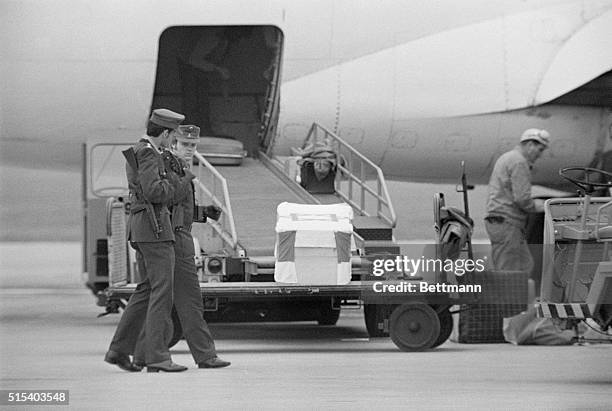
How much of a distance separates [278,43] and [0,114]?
2.20 meters

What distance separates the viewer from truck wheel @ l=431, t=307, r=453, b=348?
769 centimetres

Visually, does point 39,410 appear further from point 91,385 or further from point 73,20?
point 73,20

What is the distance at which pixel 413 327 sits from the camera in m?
7.61

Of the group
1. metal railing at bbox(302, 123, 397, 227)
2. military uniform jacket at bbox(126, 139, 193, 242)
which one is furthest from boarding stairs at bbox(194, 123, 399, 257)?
military uniform jacket at bbox(126, 139, 193, 242)

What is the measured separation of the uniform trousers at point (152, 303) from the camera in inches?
252

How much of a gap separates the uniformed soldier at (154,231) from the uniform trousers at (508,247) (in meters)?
2.21

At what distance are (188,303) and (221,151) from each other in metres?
3.18

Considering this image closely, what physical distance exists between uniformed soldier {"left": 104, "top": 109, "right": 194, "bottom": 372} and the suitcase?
294cm

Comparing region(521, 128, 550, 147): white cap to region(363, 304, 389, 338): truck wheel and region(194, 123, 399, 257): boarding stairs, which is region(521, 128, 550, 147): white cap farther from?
region(363, 304, 389, 338): truck wheel

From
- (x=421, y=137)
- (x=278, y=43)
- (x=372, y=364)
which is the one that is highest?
(x=278, y=43)

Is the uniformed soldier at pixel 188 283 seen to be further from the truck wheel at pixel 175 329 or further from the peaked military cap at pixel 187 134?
the truck wheel at pixel 175 329

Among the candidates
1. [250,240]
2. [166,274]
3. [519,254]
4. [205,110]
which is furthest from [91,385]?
[205,110]

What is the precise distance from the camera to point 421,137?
10.0 meters

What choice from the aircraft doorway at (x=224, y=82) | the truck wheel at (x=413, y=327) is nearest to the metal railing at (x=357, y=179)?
the aircraft doorway at (x=224, y=82)
